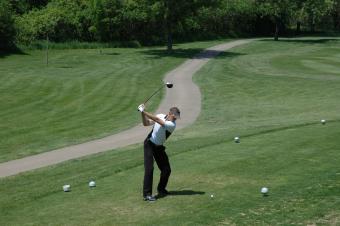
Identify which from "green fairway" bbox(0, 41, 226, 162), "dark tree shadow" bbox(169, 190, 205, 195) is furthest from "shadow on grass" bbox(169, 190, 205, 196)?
"green fairway" bbox(0, 41, 226, 162)

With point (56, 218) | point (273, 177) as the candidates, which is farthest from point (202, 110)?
point (56, 218)

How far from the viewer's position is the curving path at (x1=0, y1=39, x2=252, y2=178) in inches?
741

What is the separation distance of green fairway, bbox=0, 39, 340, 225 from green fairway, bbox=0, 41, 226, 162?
164 inches

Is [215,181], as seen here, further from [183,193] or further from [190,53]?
[190,53]

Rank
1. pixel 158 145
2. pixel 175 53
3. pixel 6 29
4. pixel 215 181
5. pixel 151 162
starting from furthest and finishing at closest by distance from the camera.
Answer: pixel 175 53
pixel 6 29
pixel 215 181
pixel 151 162
pixel 158 145

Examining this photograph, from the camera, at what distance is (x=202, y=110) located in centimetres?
2934

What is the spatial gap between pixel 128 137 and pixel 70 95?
11797 mm

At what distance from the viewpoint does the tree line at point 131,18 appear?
58688 mm

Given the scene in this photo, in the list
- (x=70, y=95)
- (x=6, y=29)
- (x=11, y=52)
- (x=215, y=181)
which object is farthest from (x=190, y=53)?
(x=215, y=181)

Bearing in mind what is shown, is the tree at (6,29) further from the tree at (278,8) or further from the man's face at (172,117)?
the man's face at (172,117)

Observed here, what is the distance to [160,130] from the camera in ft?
38.5

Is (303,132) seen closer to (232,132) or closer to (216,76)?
(232,132)

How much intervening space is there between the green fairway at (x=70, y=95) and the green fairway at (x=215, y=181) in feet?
13.7

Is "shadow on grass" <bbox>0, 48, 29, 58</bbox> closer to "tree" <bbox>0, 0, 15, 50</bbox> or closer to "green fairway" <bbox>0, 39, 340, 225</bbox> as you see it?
"tree" <bbox>0, 0, 15, 50</bbox>
